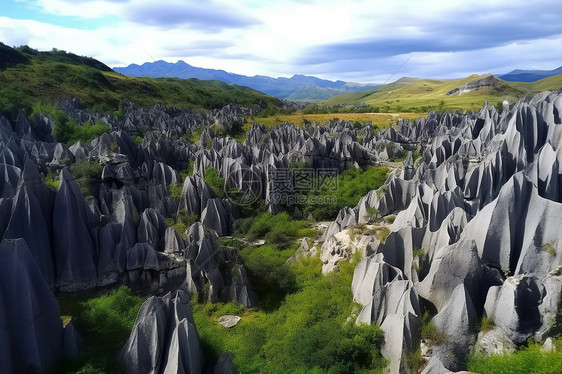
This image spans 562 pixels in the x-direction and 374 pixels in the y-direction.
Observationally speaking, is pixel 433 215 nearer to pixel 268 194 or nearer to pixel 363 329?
pixel 363 329

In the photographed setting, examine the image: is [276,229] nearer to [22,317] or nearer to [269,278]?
[269,278]

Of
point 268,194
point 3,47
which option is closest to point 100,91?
point 3,47

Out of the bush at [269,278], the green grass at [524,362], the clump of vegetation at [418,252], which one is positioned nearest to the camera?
the green grass at [524,362]

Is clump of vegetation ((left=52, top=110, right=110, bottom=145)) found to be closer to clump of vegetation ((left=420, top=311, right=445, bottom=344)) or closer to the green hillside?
the green hillside

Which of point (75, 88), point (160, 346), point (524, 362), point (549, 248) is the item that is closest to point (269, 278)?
point (160, 346)

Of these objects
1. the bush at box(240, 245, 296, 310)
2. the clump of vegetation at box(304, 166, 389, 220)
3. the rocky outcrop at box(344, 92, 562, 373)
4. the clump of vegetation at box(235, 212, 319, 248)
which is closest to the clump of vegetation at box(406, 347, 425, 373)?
the rocky outcrop at box(344, 92, 562, 373)

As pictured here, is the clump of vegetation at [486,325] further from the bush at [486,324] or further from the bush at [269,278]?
the bush at [269,278]

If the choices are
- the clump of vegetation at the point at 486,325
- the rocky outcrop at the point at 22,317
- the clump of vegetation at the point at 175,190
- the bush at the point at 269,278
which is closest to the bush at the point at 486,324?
the clump of vegetation at the point at 486,325
